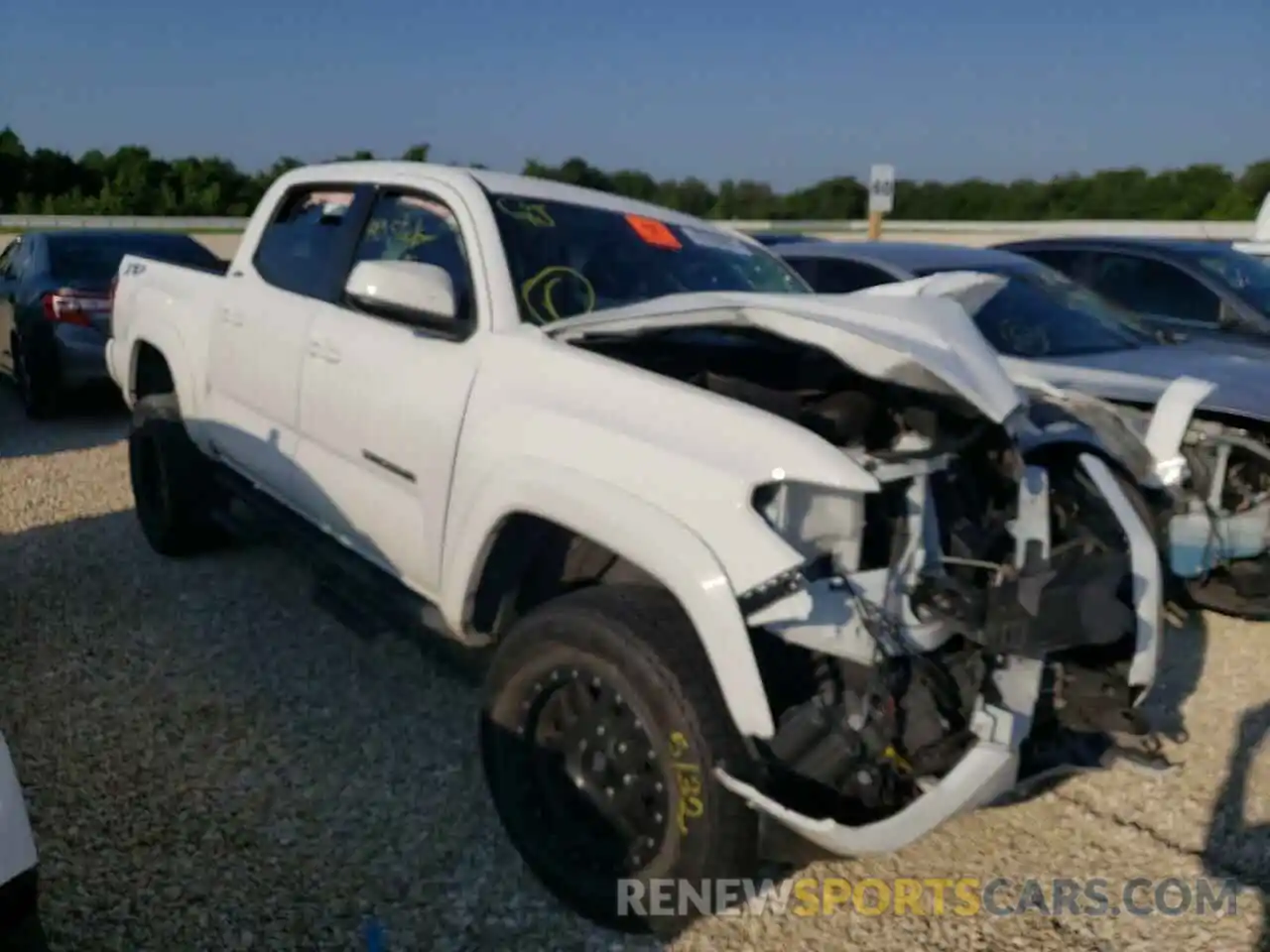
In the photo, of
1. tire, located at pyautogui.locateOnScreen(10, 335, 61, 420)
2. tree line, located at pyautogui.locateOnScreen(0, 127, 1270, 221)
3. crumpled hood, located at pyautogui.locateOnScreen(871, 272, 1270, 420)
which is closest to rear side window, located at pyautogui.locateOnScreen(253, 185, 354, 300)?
crumpled hood, located at pyautogui.locateOnScreen(871, 272, 1270, 420)

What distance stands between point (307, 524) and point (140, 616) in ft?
3.91

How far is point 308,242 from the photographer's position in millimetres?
4727

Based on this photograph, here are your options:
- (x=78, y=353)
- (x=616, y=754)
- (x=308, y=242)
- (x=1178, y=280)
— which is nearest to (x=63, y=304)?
(x=78, y=353)

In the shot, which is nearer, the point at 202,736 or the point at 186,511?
the point at 202,736

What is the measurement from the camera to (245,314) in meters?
4.76

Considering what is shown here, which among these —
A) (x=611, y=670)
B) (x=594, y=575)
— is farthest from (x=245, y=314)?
(x=611, y=670)

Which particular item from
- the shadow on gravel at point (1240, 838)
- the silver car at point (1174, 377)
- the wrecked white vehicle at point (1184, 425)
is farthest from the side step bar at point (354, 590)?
the shadow on gravel at point (1240, 838)

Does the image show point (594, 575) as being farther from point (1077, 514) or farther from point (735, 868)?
point (1077, 514)

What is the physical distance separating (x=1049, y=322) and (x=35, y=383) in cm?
A: 765

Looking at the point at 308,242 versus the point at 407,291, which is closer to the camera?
the point at 407,291

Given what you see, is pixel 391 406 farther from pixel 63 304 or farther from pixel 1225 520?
pixel 63 304

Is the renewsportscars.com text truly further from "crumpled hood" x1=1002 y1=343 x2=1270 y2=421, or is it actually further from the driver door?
"crumpled hood" x1=1002 y1=343 x2=1270 y2=421

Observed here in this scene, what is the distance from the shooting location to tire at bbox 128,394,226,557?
17.6 feet

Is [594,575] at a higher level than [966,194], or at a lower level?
lower
